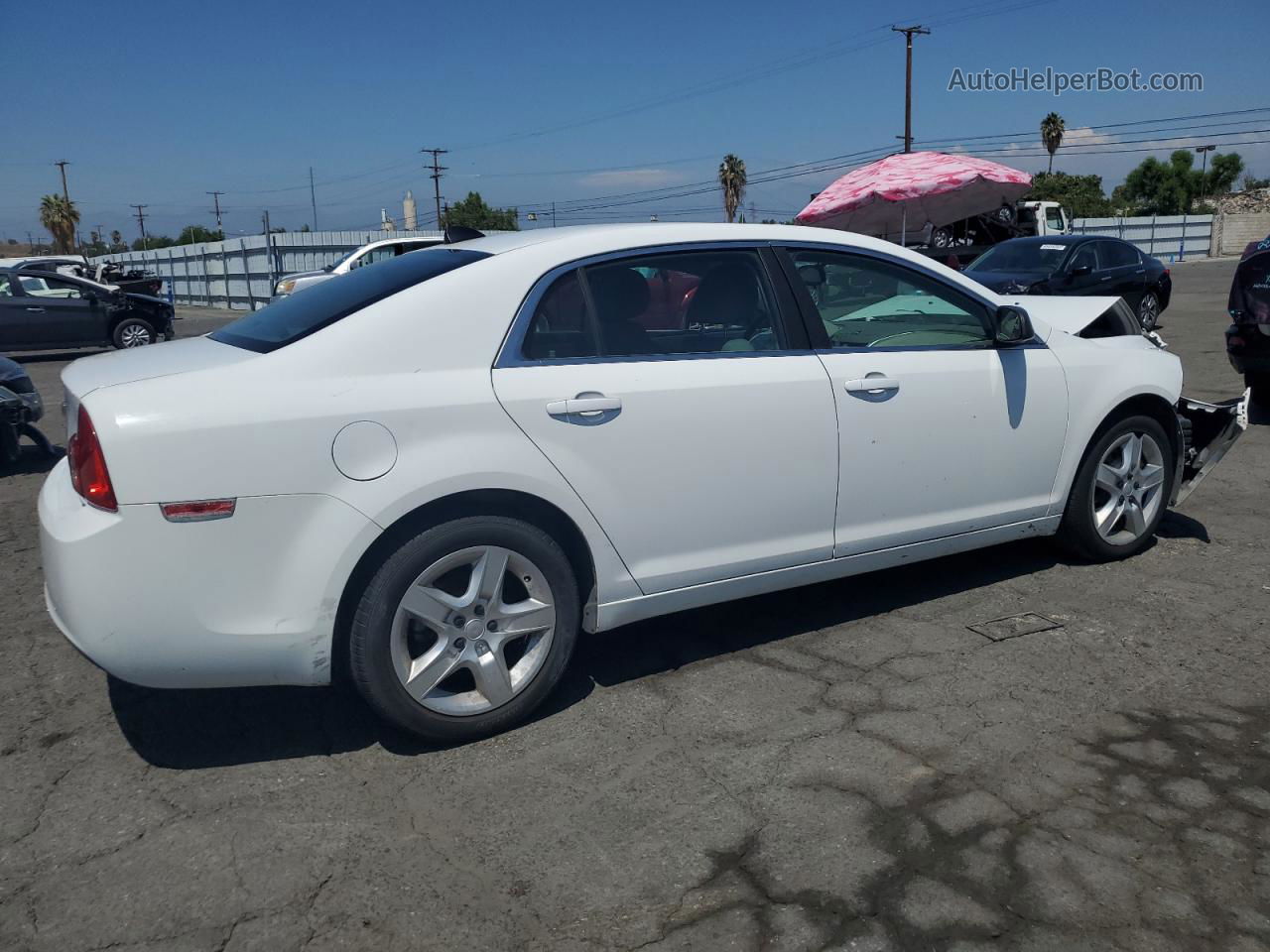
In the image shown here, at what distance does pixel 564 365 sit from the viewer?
3.46 m

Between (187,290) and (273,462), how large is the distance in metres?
42.2

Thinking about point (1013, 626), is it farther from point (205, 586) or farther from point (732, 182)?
point (732, 182)

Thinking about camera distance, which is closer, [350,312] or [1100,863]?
[1100,863]

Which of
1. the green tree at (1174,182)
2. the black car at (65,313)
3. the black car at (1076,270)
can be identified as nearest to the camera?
the black car at (1076,270)

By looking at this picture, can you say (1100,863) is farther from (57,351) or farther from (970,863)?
(57,351)

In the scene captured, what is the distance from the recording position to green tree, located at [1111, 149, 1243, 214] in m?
74.8

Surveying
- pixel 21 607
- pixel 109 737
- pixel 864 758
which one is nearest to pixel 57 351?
pixel 21 607

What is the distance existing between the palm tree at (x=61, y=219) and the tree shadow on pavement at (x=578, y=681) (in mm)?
81570

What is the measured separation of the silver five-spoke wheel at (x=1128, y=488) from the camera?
4.86m

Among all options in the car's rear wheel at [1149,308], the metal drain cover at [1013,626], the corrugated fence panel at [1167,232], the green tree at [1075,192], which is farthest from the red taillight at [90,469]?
the green tree at [1075,192]

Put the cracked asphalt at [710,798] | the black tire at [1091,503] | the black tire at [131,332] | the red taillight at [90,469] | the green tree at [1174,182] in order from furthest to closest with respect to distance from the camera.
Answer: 1. the green tree at [1174,182]
2. the black tire at [131,332]
3. the black tire at [1091,503]
4. the red taillight at [90,469]
5. the cracked asphalt at [710,798]

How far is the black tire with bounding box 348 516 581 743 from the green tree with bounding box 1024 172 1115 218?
67.7 metres

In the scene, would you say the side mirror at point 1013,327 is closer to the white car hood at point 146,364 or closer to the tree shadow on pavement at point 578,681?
the tree shadow on pavement at point 578,681

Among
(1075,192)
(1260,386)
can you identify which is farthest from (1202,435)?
(1075,192)
